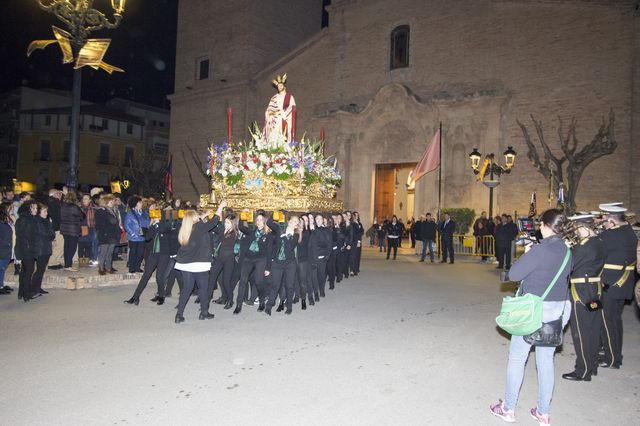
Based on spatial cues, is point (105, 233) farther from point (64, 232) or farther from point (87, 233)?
point (87, 233)

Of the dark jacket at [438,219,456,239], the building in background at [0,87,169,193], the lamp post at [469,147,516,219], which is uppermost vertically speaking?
the building in background at [0,87,169,193]

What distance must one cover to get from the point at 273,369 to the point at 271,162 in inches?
243

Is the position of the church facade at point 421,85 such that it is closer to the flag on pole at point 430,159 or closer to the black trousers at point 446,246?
the flag on pole at point 430,159

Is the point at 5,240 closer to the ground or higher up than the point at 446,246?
higher up

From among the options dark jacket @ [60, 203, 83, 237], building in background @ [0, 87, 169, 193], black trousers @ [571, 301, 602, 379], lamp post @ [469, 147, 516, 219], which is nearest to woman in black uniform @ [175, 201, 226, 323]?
dark jacket @ [60, 203, 83, 237]

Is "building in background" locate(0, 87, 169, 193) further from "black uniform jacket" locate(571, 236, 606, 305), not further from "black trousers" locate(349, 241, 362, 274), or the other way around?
"black uniform jacket" locate(571, 236, 606, 305)

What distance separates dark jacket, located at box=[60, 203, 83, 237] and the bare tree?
1717cm

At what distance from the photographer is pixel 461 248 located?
2073cm

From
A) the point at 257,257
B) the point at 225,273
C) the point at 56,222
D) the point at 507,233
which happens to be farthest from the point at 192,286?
the point at 507,233

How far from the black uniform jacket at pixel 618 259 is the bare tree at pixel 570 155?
14249mm

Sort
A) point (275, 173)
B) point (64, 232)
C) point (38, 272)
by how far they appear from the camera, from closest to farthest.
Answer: point (38, 272) < point (275, 173) < point (64, 232)

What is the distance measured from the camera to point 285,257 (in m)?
8.70

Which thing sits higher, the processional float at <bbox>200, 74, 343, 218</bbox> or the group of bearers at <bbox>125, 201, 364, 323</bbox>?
the processional float at <bbox>200, 74, 343, 218</bbox>

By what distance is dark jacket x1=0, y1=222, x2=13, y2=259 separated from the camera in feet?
29.6
